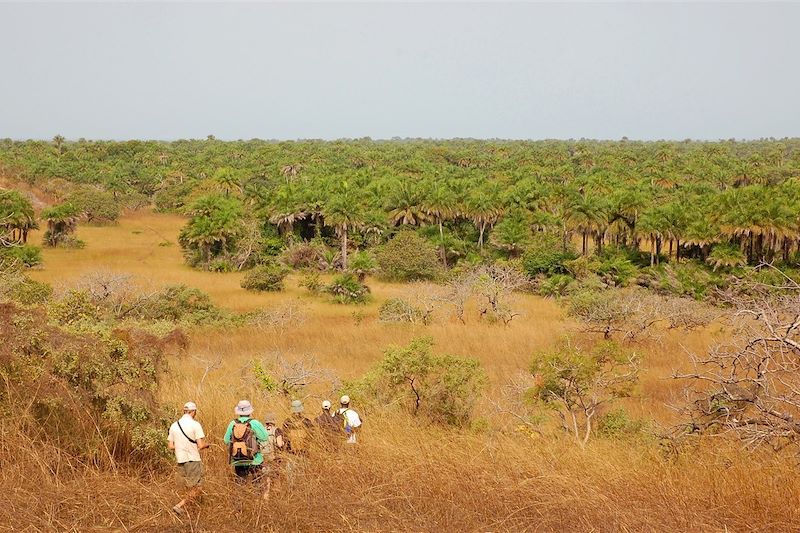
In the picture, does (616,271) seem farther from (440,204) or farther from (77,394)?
(77,394)

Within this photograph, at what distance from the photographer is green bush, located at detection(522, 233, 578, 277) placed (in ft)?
150

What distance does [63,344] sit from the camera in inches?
232

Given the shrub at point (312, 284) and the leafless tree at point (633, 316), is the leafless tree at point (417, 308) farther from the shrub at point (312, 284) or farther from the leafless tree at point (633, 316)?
the shrub at point (312, 284)

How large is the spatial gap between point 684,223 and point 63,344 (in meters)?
45.3

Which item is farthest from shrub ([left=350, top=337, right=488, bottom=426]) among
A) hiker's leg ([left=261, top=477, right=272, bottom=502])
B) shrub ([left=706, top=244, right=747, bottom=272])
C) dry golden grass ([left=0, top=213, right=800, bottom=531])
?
shrub ([left=706, top=244, right=747, bottom=272])

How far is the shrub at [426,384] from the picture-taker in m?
10.4

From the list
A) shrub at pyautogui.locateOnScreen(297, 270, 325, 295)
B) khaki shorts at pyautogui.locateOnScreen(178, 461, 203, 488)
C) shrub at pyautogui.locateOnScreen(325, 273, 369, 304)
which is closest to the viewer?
khaki shorts at pyautogui.locateOnScreen(178, 461, 203, 488)

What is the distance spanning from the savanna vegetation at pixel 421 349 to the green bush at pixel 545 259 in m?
0.23

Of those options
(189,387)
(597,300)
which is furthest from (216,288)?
(189,387)

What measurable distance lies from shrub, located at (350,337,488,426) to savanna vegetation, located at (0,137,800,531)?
5 cm

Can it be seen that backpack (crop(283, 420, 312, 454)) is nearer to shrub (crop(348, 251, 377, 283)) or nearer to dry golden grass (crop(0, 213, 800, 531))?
dry golden grass (crop(0, 213, 800, 531))

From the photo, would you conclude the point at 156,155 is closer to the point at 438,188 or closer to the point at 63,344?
the point at 438,188

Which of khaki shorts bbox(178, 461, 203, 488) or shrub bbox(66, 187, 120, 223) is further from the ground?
khaki shorts bbox(178, 461, 203, 488)

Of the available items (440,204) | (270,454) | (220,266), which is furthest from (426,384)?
(440,204)
